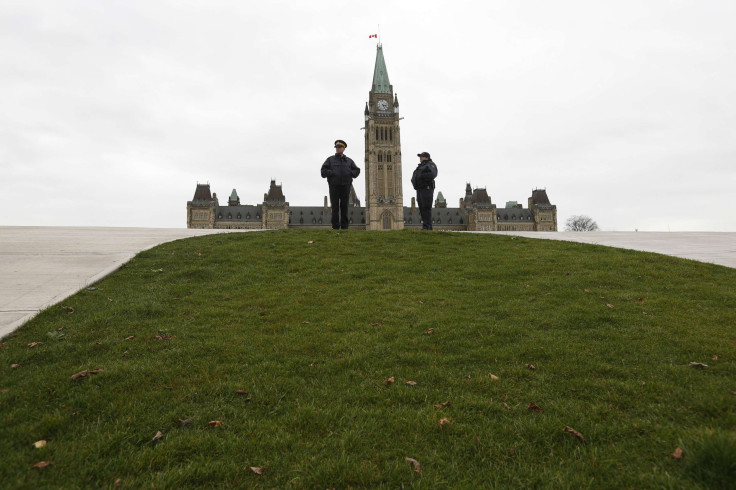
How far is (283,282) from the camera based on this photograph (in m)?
9.38

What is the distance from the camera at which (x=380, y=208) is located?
104m

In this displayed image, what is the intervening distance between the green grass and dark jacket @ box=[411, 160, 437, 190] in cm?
827

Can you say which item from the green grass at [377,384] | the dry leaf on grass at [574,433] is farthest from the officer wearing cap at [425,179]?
the dry leaf on grass at [574,433]

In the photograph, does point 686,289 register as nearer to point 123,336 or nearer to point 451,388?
point 451,388

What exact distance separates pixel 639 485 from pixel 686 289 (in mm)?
6880

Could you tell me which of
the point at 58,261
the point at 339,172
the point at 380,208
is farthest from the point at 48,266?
the point at 380,208

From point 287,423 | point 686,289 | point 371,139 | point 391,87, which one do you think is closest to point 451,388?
point 287,423

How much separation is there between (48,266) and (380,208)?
94734mm

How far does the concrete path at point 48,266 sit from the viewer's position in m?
7.20

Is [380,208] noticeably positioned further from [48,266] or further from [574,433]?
[574,433]

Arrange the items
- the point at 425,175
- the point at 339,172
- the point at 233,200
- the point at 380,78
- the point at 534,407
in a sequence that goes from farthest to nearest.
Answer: the point at 233,200 → the point at 380,78 → the point at 425,175 → the point at 339,172 → the point at 534,407

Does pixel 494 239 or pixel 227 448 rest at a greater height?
pixel 494 239

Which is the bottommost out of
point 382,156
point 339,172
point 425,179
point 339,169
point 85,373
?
point 85,373

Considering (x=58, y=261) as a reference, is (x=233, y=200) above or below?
above
